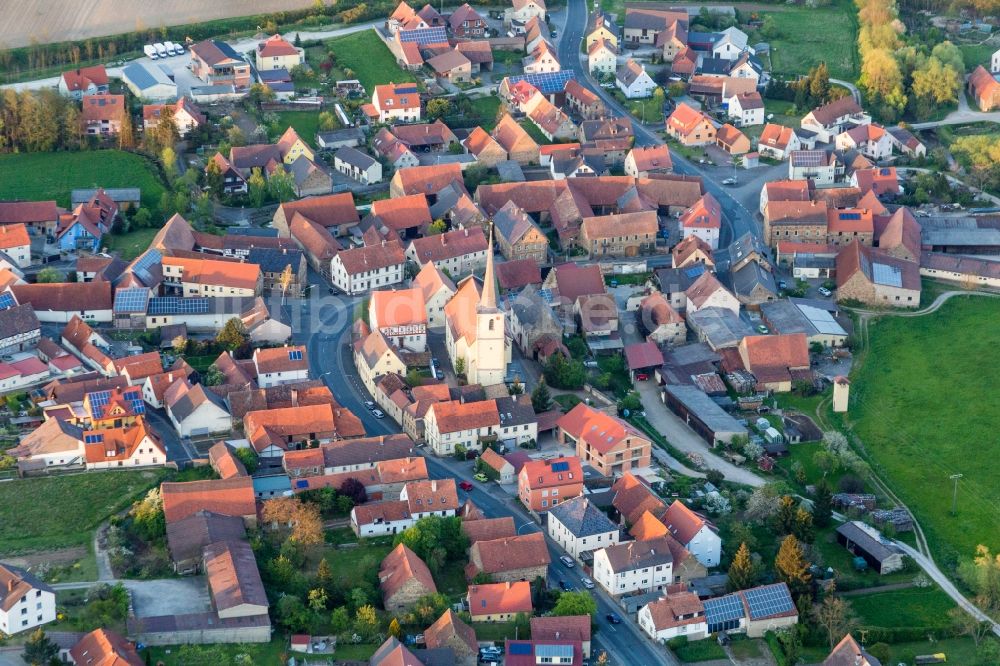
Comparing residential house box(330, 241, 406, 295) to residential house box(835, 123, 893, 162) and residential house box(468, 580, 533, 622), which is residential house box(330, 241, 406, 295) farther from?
residential house box(835, 123, 893, 162)

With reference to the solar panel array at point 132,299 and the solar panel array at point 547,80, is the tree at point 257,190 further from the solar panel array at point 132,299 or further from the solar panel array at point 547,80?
the solar panel array at point 547,80

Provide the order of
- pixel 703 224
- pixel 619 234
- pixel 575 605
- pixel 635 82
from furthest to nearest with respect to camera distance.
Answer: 1. pixel 635 82
2. pixel 703 224
3. pixel 619 234
4. pixel 575 605

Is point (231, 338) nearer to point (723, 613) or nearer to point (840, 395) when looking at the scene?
point (840, 395)

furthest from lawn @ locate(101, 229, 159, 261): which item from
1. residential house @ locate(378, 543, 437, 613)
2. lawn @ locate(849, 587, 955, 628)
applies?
lawn @ locate(849, 587, 955, 628)

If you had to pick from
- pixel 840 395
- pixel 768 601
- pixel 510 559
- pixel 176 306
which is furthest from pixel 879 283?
pixel 176 306

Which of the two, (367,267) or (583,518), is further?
(367,267)

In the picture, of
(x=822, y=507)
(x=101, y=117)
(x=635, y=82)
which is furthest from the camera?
A: (x=635, y=82)

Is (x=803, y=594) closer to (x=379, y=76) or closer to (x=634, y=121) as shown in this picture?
(x=634, y=121)
